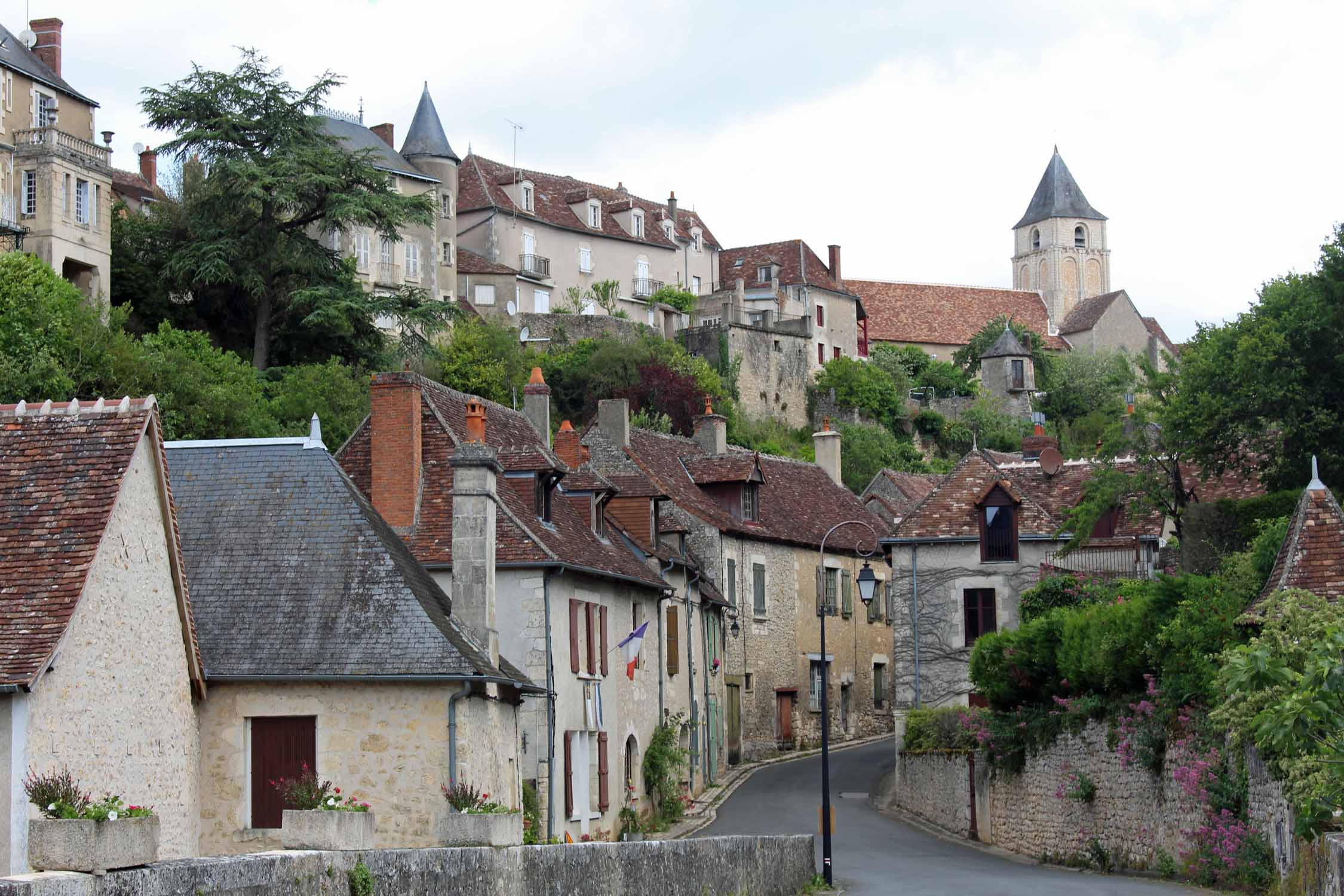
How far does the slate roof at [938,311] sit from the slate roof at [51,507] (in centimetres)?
9003

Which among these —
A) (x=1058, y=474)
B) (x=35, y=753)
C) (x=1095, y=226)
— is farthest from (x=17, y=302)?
(x=1095, y=226)

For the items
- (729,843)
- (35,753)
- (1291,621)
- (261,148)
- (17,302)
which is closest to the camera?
(35,753)

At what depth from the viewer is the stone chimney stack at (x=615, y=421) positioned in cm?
4112

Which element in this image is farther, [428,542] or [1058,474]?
[1058,474]

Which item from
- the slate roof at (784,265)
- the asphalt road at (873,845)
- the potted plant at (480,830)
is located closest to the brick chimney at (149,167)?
the slate roof at (784,265)

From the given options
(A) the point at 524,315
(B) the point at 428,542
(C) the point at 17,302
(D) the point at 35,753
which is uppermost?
(A) the point at 524,315

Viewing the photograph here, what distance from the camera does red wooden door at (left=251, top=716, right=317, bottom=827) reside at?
843 inches

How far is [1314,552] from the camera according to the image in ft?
76.1

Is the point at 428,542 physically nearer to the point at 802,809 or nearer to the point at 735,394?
the point at 802,809

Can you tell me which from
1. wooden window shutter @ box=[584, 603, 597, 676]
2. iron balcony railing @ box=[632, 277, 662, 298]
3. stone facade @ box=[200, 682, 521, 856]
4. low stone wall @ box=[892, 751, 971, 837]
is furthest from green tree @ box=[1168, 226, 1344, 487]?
iron balcony railing @ box=[632, 277, 662, 298]

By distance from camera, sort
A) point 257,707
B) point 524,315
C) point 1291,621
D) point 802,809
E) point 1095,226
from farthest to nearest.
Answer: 1. point 1095,226
2. point 524,315
3. point 802,809
4. point 257,707
5. point 1291,621

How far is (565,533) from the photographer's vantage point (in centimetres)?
2991

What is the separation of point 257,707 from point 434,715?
2.08m

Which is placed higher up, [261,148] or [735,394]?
[261,148]
